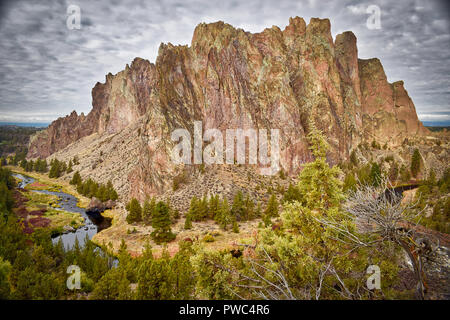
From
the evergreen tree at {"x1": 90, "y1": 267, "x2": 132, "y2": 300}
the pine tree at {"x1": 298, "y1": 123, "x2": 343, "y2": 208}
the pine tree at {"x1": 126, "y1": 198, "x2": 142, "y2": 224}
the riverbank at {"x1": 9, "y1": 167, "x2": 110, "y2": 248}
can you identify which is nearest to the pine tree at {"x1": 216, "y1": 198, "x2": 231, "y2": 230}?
the pine tree at {"x1": 126, "y1": 198, "x2": 142, "y2": 224}

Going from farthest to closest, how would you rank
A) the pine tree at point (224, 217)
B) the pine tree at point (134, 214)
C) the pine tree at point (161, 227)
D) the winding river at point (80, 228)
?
the pine tree at point (134, 214) → the pine tree at point (224, 217) → the winding river at point (80, 228) → the pine tree at point (161, 227)

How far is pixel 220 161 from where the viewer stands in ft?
220

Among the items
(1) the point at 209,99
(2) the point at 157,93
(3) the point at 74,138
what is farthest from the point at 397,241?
(3) the point at 74,138

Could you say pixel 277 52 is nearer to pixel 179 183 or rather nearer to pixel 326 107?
pixel 326 107

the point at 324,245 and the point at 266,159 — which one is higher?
the point at 266,159

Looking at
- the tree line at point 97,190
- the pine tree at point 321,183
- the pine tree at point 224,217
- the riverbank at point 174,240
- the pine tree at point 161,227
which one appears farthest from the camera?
the tree line at point 97,190

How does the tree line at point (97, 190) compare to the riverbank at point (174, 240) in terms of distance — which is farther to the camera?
the tree line at point (97, 190)

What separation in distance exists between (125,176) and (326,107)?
243ft

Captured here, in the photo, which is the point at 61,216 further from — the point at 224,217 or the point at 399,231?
the point at 399,231

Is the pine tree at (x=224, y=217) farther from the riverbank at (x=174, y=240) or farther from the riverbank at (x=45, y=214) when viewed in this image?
the riverbank at (x=45, y=214)

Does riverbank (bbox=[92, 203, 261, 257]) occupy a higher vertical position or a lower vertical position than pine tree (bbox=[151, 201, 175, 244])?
lower

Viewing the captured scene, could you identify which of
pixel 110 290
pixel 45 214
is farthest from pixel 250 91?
pixel 110 290

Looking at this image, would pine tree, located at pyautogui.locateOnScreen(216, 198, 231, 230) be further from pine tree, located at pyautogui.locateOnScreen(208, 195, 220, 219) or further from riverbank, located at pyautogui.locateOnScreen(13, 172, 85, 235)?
riverbank, located at pyautogui.locateOnScreen(13, 172, 85, 235)

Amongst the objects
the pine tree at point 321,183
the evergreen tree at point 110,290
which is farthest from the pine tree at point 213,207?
the pine tree at point 321,183
